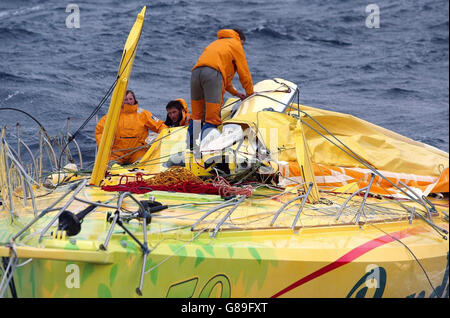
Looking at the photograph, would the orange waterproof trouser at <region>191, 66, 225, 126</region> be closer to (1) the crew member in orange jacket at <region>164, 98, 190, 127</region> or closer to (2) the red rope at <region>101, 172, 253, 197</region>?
(1) the crew member in orange jacket at <region>164, 98, 190, 127</region>

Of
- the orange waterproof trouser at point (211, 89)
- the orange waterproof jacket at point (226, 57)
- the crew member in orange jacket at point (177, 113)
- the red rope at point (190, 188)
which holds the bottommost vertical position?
the red rope at point (190, 188)

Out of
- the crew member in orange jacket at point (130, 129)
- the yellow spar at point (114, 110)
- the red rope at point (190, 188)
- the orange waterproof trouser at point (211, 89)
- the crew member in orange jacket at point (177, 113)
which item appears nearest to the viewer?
the red rope at point (190, 188)

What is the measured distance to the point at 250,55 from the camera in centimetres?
1290

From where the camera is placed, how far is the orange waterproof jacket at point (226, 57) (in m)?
5.62

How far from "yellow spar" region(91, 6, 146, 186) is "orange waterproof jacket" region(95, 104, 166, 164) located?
1.39 m

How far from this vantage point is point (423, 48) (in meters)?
13.6

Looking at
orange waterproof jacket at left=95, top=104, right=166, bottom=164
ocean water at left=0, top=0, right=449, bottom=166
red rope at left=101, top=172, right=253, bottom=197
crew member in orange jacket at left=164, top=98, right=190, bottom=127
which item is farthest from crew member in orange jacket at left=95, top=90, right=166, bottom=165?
red rope at left=101, top=172, right=253, bottom=197

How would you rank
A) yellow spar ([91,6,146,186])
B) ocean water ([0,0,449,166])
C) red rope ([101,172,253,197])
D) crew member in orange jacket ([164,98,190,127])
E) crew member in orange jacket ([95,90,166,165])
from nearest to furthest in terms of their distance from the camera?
red rope ([101,172,253,197]) → yellow spar ([91,6,146,186]) → crew member in orange jacket ([95,90,166,165]) → crew member in orange jacket ([164,98,190,127]) → ocean water ([0,0,449,166])

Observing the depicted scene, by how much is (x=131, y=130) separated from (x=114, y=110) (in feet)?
5.17

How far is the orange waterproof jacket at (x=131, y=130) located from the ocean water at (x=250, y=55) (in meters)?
1.30

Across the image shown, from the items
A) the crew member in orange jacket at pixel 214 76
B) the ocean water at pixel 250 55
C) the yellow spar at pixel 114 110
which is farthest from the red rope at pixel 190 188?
the ocean water at pixel 250 55

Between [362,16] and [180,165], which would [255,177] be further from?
[362,16]

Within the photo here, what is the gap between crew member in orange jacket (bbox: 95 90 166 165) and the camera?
6.11m

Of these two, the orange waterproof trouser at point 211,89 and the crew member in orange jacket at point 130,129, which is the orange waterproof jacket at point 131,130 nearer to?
the crew member in orange jacket at point 130,129
